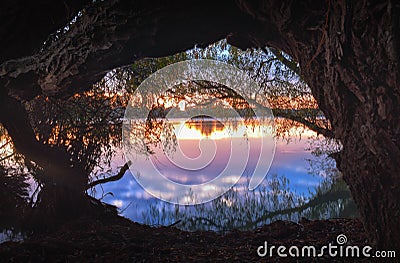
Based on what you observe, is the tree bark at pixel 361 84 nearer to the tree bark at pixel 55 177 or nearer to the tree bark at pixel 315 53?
the tree bark at pixel 315 53

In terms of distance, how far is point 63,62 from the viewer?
1280 mm

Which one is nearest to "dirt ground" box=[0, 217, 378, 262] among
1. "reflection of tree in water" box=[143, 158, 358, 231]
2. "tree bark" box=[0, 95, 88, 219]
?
"tree bark" box=[0, 95, 88, 219]

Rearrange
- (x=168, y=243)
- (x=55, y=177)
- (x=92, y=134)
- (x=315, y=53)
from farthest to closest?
(x=92, y=134)
(x=55, y=177)
(x=168, y=243)
(x=315, y=53)

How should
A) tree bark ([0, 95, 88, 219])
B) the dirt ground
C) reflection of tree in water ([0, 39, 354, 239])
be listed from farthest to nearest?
reflection of tree in water ([0, 39, 354, 239]) < tree bark ([0, 95, 88, 219]) < the dirt ground

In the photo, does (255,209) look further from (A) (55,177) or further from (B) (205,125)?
(A) (55,177)

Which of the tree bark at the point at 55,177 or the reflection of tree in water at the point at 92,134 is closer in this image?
the tree bark at the point at 55,177

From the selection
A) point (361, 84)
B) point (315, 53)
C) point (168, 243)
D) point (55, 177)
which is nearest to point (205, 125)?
point (55, 177)

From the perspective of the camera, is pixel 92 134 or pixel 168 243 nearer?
pixel 168 243

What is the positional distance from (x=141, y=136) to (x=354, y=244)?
2096mm

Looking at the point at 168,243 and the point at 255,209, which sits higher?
the point at 255,209

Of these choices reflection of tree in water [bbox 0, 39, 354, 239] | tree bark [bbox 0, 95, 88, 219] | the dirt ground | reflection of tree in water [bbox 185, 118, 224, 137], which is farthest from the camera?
reflection of tree in water [bbox 185, 118, 224, 137]

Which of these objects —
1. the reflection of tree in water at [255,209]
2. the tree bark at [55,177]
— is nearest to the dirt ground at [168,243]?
the tree bark at [55,177]

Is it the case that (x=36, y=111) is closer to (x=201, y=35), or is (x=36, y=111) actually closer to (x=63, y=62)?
(x=63, y=62)

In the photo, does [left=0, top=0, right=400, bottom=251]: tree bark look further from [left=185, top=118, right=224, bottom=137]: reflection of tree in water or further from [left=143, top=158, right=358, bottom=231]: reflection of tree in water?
[left=185, top=118, right=224, bottom=137]: reflection of tree in water
